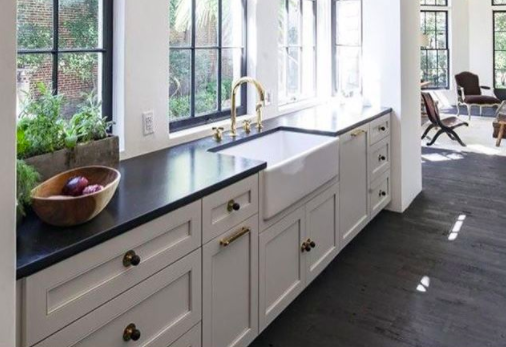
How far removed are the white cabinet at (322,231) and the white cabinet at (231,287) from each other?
1.77ft

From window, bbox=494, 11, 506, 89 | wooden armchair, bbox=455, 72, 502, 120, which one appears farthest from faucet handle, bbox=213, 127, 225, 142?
window, bbox=494, 11, 506, 89

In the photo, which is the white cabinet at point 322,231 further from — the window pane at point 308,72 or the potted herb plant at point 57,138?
the window pane at point 308,72

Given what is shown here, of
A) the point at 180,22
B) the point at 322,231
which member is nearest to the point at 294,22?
the point at 180,22

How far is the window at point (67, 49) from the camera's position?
1832 mm

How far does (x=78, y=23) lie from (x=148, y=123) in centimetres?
55

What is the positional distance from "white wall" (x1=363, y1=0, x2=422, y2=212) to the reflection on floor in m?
2.90

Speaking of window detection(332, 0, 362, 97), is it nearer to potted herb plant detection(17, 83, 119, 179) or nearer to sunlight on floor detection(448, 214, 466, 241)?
sunlight on floor detection(448, 214, 466, 241)

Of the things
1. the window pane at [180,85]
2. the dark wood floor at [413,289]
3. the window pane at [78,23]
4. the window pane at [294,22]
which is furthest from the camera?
the window pane at [294,22]

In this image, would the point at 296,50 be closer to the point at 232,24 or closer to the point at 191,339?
the point at 232,24

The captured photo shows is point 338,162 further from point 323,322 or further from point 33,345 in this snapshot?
point 33,345

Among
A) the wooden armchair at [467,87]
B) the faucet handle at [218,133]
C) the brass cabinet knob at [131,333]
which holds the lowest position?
the brass cabinet knob at [131,333]

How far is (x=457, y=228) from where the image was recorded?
3.57 metres

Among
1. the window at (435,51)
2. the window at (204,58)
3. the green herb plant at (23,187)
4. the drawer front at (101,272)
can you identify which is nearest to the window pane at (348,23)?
the window at (204,58)

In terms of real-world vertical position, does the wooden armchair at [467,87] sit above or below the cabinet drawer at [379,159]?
above
